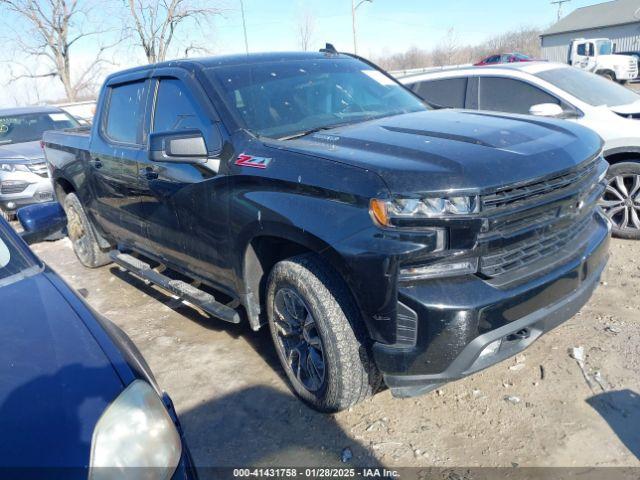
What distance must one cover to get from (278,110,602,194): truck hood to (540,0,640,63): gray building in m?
47.0

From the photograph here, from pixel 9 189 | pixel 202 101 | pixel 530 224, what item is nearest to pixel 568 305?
pixel 530 224

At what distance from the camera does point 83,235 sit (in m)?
5.65

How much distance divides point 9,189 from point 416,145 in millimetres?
7535

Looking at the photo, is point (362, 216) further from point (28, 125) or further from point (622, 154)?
point (28, 125)

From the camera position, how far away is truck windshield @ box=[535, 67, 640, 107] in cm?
511

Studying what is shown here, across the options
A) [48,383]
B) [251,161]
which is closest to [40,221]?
[251,161]

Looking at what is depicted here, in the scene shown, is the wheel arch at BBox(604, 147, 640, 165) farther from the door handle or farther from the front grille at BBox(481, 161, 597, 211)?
the door handle

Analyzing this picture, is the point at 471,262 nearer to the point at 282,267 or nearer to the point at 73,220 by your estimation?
the point at 282,267

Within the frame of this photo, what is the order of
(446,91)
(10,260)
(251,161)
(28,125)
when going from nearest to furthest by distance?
(10,260)
(251,161)
(446,91)
(28,125)

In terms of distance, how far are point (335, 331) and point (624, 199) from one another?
375 centimetres

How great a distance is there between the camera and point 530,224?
2.36 meters

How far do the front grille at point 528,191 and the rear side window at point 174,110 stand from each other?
1.82m

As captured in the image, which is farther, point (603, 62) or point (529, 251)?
point (603, 62)

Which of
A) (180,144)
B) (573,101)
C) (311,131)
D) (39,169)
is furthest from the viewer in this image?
(39,169)
